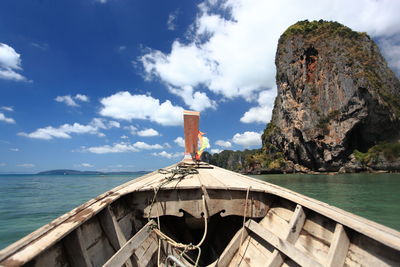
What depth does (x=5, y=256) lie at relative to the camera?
1334mm

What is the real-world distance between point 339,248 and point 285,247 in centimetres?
54

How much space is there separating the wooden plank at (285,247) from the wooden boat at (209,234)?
0.01 meters

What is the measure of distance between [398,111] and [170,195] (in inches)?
2092

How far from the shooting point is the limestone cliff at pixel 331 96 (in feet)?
129

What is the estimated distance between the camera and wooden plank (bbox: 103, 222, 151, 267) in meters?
2.01

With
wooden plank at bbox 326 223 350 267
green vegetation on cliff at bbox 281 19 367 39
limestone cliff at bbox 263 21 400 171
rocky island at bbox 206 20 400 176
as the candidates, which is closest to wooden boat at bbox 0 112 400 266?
wooden plank at bbox 326 223 350 267

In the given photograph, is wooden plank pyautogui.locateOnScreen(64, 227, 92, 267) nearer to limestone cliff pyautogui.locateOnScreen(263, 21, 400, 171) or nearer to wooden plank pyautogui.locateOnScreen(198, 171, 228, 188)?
wooden plank pyautogui.locateOnScreen(198, 171, 228, 188)

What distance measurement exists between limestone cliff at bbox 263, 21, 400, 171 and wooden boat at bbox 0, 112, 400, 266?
45.7 m

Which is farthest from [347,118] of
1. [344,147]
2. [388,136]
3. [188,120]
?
[188,120]

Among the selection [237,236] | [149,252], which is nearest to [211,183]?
[237,236]

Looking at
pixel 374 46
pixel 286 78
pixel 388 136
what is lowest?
pixel 388 136

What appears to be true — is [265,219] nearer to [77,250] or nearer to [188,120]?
[77,250]

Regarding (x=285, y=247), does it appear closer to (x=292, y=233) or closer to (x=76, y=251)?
(x=292, y=233)

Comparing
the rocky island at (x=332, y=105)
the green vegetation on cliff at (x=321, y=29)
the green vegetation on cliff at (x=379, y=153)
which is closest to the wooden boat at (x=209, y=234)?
the rocky island at (x=332, y=105)
